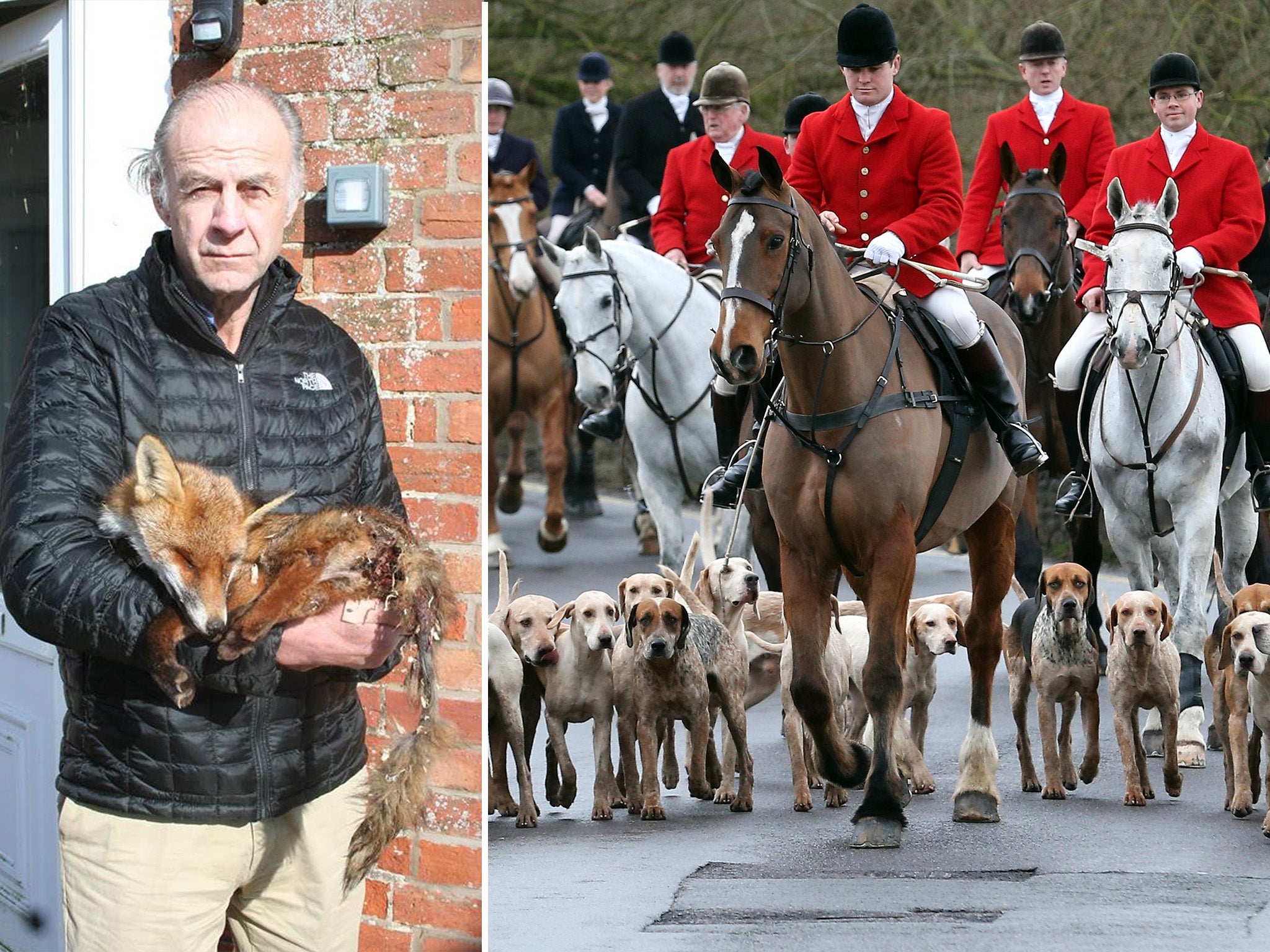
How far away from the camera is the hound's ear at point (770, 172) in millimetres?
5773

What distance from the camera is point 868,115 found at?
6941 millimetres

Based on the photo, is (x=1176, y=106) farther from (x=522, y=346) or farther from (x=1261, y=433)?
(x=522, y=346)

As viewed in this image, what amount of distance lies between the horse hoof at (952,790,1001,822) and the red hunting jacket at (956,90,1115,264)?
461 cm

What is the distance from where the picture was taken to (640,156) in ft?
41.7

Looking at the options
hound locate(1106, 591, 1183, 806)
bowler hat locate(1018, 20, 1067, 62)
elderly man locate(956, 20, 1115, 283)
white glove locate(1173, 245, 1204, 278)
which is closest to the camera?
hound locate(1106, 591, 1183, 806)

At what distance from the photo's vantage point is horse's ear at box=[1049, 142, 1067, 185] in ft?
32.3

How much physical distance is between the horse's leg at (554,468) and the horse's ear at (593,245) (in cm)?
353

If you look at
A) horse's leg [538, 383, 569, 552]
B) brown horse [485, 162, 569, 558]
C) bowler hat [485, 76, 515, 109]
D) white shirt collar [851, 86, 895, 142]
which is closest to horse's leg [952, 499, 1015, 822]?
white shirt collar [851, 86, 895, 142]

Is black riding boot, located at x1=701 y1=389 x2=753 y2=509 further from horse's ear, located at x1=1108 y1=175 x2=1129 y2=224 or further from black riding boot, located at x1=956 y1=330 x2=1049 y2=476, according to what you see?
horse's ear, located at x1=1108 y1=175 x2=1129 y2=224

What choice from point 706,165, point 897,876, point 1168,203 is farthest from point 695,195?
point 897,876

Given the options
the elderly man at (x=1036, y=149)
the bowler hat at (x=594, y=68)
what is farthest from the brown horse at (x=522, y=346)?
→ the elderly man at (x=1036, y=149)

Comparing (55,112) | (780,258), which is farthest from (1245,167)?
(55,112)

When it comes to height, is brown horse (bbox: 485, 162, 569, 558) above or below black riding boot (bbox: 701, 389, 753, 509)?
above

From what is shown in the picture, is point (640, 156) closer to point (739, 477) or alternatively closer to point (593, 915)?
point (739, 477)
